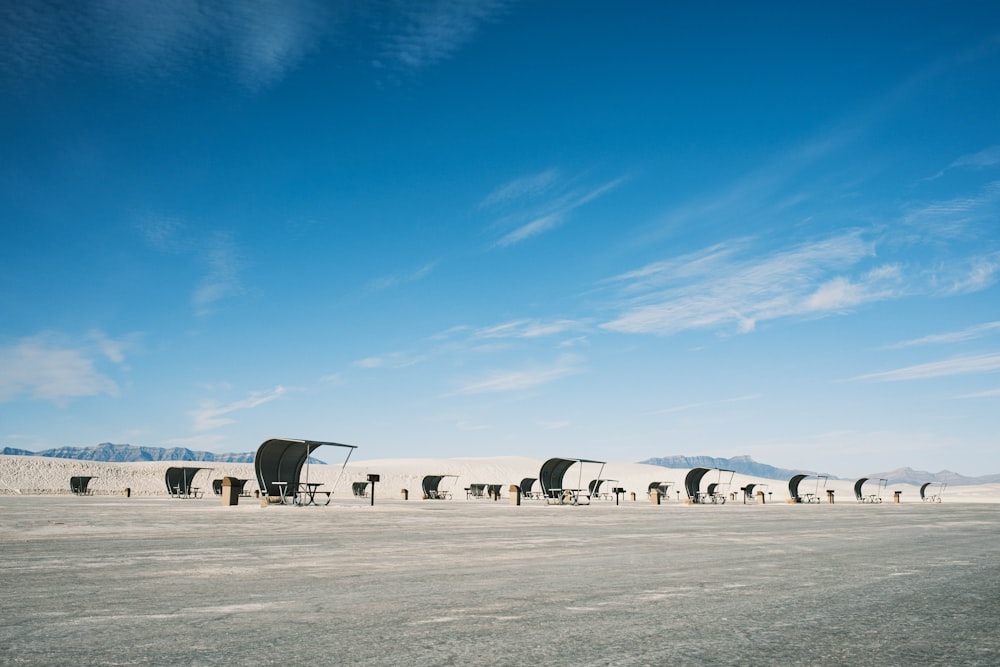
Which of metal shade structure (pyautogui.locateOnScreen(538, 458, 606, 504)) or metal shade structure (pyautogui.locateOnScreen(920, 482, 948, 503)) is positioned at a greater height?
metal shade structure (pyautogui.locateOnScreen(538, 458, 606, 504))

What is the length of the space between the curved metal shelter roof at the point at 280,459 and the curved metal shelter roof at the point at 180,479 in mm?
10437

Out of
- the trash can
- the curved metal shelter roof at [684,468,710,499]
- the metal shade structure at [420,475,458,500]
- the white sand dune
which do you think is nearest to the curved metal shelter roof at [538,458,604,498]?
the white sand dune

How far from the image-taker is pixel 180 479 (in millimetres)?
40500

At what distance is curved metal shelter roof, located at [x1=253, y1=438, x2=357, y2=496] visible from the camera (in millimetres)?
28359

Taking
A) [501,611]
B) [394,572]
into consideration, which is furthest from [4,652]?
[394,572]

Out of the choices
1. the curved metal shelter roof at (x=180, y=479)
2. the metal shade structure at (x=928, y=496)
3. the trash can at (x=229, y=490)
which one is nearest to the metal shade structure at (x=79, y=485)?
the curved metal shelter roof at (x=180, y=479)

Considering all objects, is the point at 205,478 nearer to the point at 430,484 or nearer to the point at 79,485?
the point at 79,485

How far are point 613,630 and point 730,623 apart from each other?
2.68ft

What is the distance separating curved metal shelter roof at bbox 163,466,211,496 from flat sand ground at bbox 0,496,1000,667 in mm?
30679

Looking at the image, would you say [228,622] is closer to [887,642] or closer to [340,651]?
[340,651]

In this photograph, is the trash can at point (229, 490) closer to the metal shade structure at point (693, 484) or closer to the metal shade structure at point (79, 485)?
the metal shade structure at point (79, 485)

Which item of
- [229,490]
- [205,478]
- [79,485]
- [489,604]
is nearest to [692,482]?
[229,490]

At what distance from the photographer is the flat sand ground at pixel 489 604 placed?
12.1 ft

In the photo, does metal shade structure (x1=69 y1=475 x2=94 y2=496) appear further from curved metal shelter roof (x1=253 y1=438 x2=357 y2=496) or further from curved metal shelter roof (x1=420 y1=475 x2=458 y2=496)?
curved metal shelter roof (x1=420 y1=475 x2=458 y2=496)
